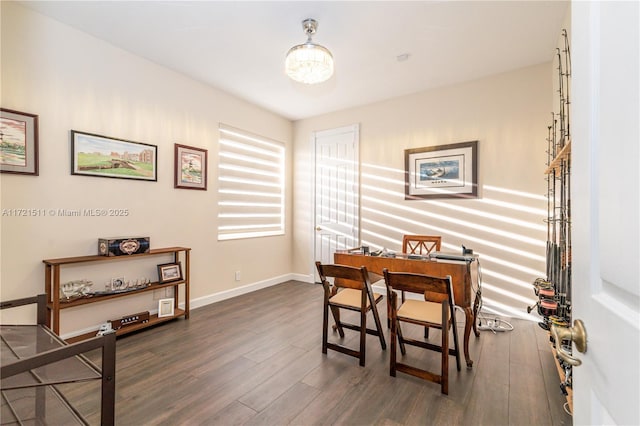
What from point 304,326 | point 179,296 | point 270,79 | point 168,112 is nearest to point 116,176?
point 168,112

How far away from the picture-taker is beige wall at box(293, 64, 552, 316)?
3244 mm

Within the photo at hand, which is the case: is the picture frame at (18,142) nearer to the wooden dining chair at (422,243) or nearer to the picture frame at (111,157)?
the picture frame at (111,157)

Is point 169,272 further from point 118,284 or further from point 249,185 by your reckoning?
point 249,185

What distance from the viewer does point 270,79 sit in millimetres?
3561

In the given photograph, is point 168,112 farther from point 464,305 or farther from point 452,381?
point 452,381

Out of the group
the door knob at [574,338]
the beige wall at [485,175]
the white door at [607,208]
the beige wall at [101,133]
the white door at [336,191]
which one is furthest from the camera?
the white door at [336,191]

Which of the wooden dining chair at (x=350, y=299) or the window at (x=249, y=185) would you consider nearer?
the wooden dining chair at (x=350, y=299)

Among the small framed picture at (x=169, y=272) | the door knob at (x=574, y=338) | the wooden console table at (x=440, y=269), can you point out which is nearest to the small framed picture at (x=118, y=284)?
the small framed picture at (x=169, y=272)

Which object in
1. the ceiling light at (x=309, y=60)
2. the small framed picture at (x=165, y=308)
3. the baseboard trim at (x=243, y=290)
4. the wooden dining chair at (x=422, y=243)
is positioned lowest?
the baseboard trim at (x=243, y=290)

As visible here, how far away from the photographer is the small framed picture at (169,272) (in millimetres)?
3121

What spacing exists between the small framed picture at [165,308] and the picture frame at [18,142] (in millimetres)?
1632

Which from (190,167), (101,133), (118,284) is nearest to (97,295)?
(118,284)

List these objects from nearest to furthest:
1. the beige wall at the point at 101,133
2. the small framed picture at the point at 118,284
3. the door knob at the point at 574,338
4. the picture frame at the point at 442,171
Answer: the door knob at the point at 574,338 < the beige wall at the point at 101,133 < the small framed picture at the point at 118,284 < the picture frame at the point at 442,171

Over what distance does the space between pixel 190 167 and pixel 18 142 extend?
1.50m
